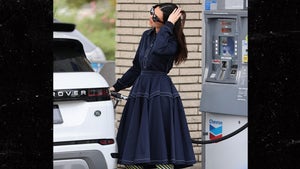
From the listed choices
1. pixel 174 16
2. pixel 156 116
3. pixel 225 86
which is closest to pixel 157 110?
pixel 156 116

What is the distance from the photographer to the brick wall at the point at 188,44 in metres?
8.85

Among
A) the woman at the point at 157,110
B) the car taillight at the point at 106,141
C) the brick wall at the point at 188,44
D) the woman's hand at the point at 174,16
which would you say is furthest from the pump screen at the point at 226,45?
the brick wall at the point at 188,44

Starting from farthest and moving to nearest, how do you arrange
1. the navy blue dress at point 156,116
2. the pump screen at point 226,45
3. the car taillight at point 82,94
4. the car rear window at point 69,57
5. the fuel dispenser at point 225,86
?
the pump screen at point 226,45
the fuel dispenser at point 225,86
the navy blue dress at point 156,116
the car rear window at point 69,57
the car taillight at point 82,94

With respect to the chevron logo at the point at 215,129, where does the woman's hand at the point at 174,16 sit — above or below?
above

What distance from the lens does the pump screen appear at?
24.2ft

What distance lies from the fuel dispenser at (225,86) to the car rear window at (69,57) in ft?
3.73

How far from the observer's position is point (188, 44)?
892 cm

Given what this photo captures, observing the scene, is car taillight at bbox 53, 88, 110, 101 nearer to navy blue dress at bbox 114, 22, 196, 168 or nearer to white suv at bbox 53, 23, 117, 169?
white suv at bbox 53, 23, 117, 169

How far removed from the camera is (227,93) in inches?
287

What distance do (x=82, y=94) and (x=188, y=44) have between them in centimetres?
250

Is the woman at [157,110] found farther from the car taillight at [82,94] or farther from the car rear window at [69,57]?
the car rear window at [69,57]
